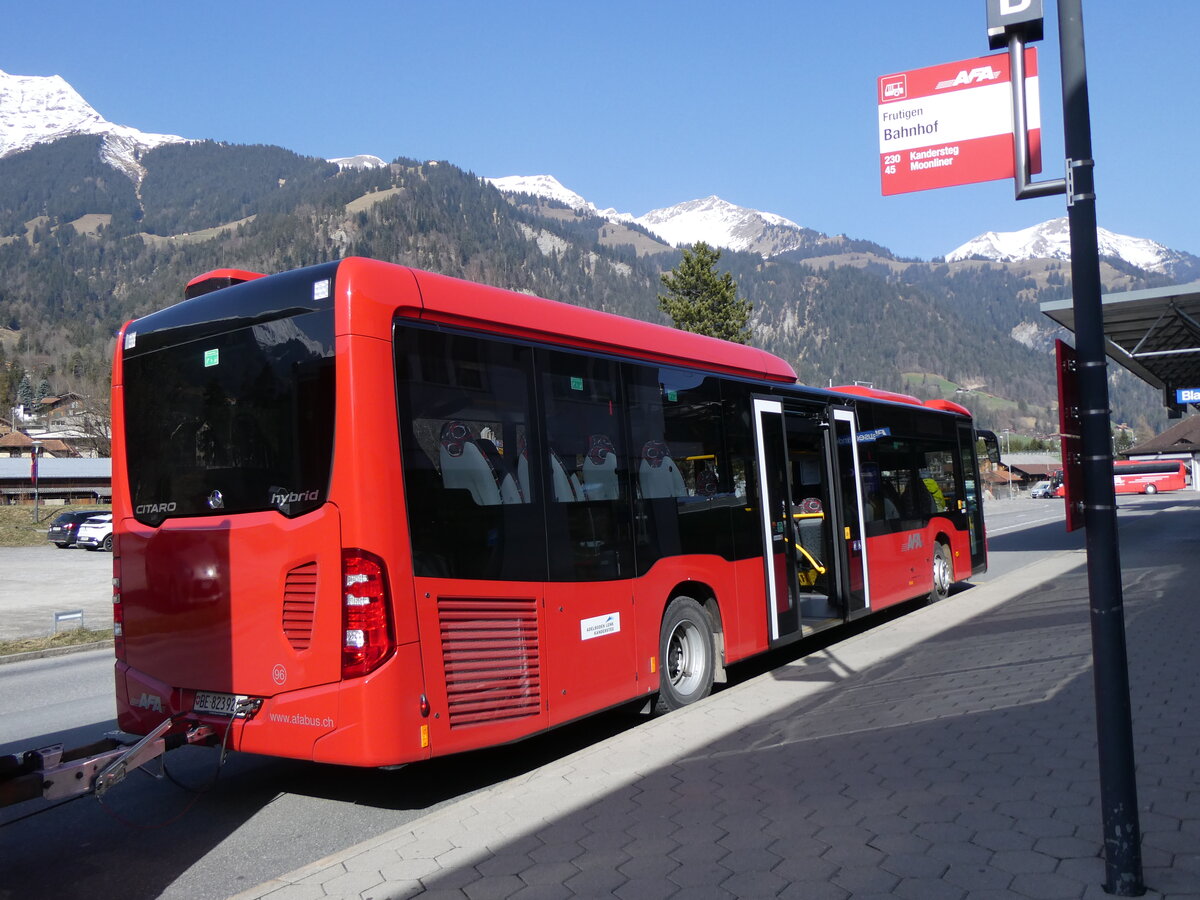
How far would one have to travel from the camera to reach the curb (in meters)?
12.6

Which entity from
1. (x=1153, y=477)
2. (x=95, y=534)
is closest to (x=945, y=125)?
(x=95, y=534)

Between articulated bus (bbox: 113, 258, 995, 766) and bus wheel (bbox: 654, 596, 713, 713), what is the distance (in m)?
A: 0.02

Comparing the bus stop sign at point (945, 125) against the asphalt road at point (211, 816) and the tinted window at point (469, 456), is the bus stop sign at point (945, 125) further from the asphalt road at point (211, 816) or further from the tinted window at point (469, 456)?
the asphalt road at point (211, 816)

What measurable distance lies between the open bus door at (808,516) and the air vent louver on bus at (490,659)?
3.49 m

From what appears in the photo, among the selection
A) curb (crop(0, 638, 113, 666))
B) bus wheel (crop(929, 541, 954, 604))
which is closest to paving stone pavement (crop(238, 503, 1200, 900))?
bus wheel (crop(929, 541, 954, 604))

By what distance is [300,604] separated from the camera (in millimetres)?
5117

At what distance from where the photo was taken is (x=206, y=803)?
5.86m

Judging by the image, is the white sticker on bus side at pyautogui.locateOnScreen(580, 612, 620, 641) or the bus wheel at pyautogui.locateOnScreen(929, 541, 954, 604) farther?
the bus wheel at pyautogui.locateOnScreen(929, 541, 954, 604)

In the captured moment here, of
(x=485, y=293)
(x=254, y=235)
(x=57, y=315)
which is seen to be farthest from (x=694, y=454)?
(x=57, y=315)

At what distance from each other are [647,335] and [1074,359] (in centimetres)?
390

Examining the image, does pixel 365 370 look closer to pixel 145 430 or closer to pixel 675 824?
pixel 145 430

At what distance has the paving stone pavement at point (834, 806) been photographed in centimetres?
Result: 395

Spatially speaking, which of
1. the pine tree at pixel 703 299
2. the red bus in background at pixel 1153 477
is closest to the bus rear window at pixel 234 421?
the pine tree at pixel 703 299

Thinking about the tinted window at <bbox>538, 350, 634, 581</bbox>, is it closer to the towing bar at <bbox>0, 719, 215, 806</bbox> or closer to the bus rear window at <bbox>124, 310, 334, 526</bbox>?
the bus rear window at <bbox>124, 310, 334, 526</bbox>
